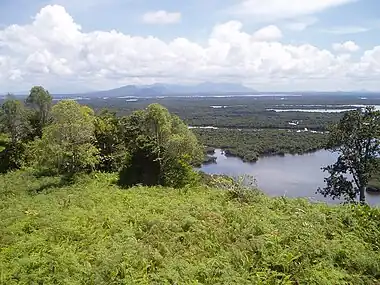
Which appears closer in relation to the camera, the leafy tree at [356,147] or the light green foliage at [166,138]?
the leafy tree at [356,147]

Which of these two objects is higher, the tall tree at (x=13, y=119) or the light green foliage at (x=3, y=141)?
the tall tree at (x=13, y=119)

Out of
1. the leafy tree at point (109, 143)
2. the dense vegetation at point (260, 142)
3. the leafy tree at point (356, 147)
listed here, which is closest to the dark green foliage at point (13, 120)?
the leafy tree at point (109, 143)

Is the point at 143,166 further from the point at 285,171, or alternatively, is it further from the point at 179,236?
the point at 285,171

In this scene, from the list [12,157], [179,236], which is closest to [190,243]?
[179,236]

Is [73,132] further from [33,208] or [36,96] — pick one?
[36,96]

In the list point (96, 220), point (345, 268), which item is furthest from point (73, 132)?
point (345, 268)

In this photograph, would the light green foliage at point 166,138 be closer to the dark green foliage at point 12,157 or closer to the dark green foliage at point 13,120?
the dark green foliage at point 12,157

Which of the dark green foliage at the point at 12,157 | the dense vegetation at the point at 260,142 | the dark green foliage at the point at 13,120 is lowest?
the dense vegetation at the point at 260,142
